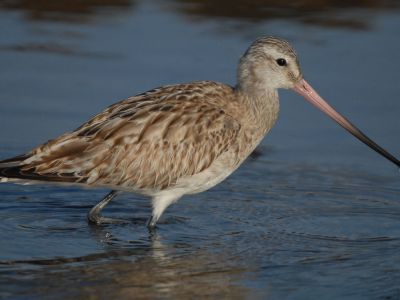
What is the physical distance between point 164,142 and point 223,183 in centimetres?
170

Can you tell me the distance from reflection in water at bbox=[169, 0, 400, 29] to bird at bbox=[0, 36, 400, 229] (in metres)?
5.94

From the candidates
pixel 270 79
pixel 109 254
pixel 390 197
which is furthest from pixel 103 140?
pixel 390 197

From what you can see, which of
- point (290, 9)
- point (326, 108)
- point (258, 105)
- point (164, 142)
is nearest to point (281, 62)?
point (258, 105)

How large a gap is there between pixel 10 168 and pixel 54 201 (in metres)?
1.46

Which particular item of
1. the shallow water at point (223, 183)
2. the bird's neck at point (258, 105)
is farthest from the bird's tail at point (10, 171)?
the bird's neck at point (258, 105)

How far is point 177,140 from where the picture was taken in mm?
10586

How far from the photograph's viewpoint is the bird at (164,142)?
405 inches

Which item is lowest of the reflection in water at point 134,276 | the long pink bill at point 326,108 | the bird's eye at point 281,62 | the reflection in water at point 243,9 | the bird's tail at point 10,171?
the reflection in water at point 134,276

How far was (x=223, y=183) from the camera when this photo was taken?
39.7 ft

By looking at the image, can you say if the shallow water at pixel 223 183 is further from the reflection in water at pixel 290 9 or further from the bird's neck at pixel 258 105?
the bird's neck at pixel 258 105

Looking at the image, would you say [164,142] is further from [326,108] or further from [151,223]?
[326,108]

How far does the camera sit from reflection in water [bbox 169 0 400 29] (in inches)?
670

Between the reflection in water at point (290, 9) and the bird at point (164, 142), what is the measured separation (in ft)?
19.5

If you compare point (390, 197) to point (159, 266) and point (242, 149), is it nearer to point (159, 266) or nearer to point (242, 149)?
point (242, 149)
